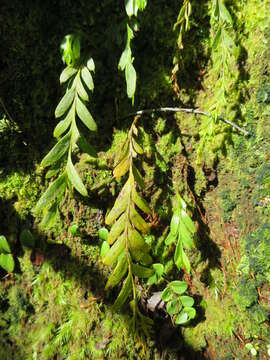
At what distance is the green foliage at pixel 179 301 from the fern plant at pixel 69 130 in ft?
2.11

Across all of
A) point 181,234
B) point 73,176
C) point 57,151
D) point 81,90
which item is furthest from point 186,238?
point 81,90

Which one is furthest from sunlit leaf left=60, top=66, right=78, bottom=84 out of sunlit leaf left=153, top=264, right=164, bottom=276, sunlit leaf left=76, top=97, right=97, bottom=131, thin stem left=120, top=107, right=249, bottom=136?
sunlit leaf left=153, top=264, right=164, bottom=276

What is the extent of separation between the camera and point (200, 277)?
1688 millimetres

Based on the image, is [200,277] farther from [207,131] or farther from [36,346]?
[36,346]

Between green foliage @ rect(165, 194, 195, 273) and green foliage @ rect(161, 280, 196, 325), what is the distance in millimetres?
111

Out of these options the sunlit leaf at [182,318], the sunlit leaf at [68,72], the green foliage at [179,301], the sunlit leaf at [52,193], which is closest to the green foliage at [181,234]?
the green foliage at [179,301]

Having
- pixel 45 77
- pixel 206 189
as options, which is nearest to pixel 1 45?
pixel 45 77

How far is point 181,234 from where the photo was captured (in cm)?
152

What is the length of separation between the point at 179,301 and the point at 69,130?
0.95 metres

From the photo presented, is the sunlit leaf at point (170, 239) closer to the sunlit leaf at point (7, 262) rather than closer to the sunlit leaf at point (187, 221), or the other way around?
the sunlit leaf at point (187, 221)

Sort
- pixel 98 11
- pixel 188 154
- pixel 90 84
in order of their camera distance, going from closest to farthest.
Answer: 1. pixel 90 84
2. pixel 98 11
3. pixel 188 154

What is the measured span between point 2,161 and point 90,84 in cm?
59

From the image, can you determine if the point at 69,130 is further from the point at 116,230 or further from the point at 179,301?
the point at 179,301

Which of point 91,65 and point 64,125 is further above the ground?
point 91,65
